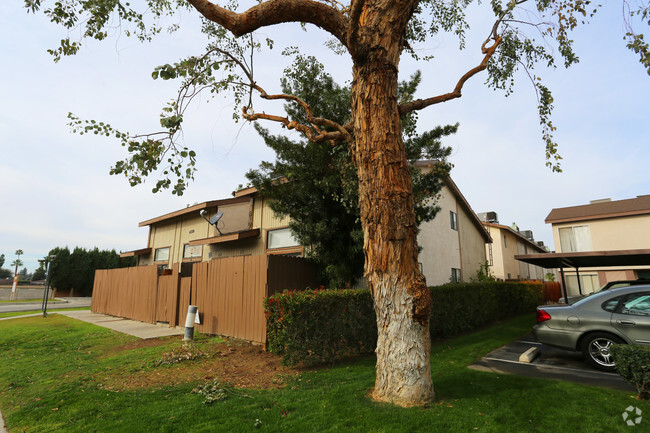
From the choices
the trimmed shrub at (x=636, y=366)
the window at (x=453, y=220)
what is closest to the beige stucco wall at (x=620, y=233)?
the window at (x=453, y=220)

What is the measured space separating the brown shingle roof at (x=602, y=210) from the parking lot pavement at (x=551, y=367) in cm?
1692

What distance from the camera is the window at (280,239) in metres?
12.6

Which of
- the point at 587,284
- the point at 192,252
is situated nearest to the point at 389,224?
the point at 192,252

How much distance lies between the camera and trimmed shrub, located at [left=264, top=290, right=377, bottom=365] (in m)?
6.62

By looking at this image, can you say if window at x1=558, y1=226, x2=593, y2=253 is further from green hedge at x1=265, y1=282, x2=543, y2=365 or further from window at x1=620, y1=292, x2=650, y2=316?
window at x1=620, y1=292, x2=650, y2=316

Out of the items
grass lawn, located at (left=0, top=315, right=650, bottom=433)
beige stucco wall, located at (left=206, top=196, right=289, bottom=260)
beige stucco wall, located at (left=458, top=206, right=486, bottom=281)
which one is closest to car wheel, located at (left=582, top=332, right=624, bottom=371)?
grass lawn, located at (left=0, top=315, right=650, bottom=433)

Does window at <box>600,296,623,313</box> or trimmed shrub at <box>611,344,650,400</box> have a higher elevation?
window at <box>600,296,623,313</box>

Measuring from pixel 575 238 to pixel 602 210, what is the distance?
2249 millimetres

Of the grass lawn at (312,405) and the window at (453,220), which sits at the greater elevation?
the window at (453,220)

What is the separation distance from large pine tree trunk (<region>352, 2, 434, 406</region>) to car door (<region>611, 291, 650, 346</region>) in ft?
14.9

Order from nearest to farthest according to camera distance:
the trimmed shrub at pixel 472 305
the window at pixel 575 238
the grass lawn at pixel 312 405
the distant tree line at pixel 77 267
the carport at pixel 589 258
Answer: the grass lawn at pixel 312 405, the trimmed shrub at pixel 472 305, the carport at pixel 589 258, the window at pixel 575 238, the distant tree line at pixel 77 267

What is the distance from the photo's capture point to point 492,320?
46.4ft

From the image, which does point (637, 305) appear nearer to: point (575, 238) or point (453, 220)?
point (453, 220)

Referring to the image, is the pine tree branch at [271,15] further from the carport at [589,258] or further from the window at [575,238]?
the window at [575,238]
